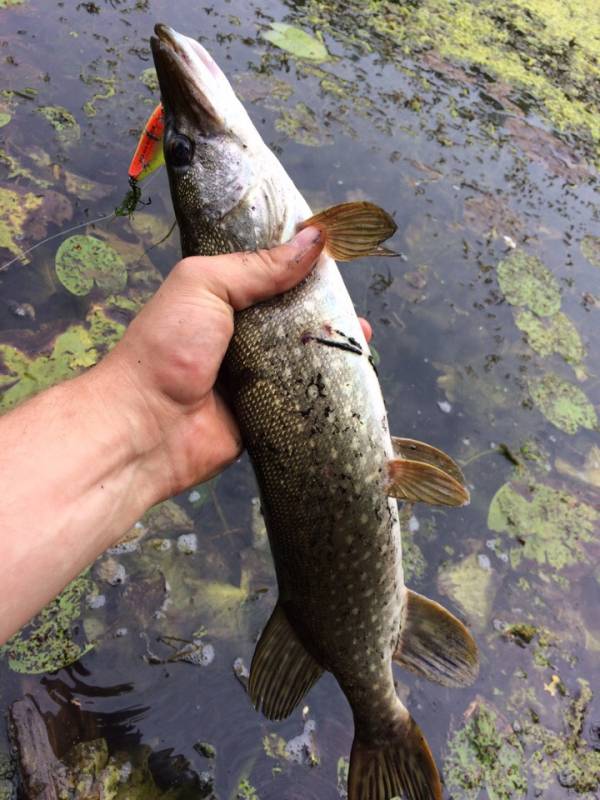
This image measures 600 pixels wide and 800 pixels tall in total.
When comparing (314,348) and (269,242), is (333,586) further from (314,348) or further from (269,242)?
(269,242)

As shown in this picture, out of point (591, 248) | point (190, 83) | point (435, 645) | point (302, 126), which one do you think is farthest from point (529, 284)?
point (190, 83)

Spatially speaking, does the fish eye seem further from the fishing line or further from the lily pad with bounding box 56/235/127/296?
the fishing line

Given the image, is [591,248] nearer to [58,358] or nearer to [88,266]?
[88,266]

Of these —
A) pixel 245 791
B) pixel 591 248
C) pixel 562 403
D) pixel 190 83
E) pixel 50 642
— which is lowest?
pixel 245 791

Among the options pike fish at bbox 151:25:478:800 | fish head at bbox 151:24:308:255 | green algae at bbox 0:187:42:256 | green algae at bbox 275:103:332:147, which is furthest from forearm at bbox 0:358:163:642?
green algae at bbox 275:103:332:147

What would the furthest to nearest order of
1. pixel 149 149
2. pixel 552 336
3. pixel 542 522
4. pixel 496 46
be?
pixel 496 46
pixel 552 336
pixel 542 522
pixel 149 149

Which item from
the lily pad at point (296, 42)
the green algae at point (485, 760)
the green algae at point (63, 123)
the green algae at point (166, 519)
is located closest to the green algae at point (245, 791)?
the green algae at point (485, 760)
